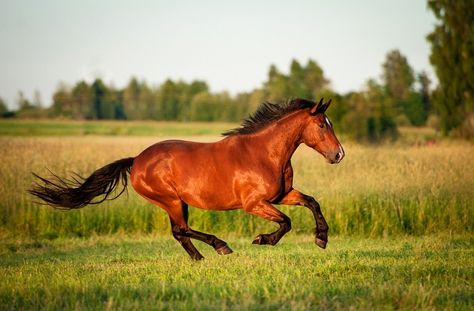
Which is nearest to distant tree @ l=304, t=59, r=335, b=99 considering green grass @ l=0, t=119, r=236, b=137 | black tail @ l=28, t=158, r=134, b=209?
green grass @ l=0, t=119, r=236, b=137

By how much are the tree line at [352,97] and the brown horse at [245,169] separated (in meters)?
27.5

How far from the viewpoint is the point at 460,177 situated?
13469mm

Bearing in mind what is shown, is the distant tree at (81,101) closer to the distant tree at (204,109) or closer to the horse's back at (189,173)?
the distant tree at (204,109)

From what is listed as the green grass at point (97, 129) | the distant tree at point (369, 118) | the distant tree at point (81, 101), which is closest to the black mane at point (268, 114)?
the distant tree at point (369, 118)

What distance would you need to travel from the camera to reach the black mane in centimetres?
805

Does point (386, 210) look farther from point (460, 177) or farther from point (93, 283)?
point (93, 283)

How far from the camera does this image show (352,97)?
37.4 meters

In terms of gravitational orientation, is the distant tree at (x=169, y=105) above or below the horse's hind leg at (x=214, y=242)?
above

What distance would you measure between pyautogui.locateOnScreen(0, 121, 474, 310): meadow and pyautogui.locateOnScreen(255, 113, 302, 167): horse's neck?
4.48ft

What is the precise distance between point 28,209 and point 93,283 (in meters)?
7.30

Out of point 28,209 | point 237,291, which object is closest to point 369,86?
point 28,209

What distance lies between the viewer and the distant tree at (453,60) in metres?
36.8

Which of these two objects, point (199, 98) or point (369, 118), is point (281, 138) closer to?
point (369, 118)

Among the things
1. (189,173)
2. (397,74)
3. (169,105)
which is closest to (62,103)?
(169,105)
